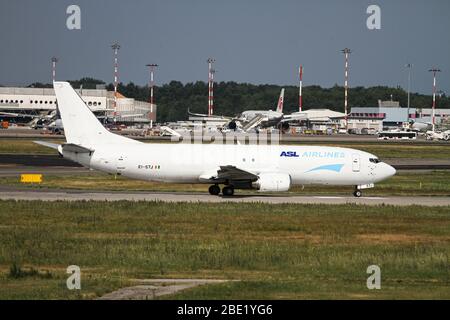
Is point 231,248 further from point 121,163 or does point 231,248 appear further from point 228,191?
point 121,163

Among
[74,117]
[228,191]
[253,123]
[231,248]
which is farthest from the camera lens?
[253,123]

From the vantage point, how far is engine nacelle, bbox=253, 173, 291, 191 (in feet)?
167

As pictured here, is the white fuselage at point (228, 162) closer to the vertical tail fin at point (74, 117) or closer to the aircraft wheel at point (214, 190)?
the vertical tail fin at point (74, 117)

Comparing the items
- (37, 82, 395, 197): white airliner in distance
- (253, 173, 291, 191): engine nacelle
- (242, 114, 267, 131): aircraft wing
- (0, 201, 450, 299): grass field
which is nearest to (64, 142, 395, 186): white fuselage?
(37, 82, 395, 197): white airliner in distance

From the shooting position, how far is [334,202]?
49375mm

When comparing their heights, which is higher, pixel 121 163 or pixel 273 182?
pixel 121 163

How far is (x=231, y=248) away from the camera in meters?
32.7

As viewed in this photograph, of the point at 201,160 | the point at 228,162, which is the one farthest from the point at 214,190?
the point at 201,160

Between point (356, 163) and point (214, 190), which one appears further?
point (356, 163)

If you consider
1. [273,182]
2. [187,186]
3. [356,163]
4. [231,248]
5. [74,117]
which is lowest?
[231,248]

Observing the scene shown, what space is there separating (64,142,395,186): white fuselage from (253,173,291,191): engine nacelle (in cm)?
120

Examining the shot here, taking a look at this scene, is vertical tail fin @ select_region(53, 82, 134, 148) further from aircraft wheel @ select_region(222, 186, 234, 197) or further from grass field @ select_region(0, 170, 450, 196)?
aircraft wheel @ select_region(222, 186, 234, 197)

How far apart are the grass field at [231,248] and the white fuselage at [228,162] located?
585 cm

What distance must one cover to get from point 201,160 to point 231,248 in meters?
19.6
